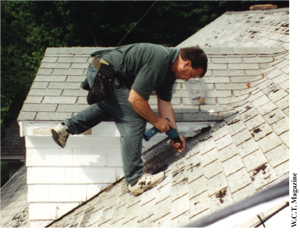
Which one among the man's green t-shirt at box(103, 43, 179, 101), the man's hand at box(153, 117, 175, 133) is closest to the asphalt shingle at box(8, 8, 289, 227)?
the man's hand at box(153, 117, 175, 133)

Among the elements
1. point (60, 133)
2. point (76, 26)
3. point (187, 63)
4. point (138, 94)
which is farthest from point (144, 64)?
point (76, 26)

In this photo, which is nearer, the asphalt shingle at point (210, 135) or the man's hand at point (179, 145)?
the asphalt shingle at point (210, 135)

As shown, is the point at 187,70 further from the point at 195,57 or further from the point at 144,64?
the point at 144,64

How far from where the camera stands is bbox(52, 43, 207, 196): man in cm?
239

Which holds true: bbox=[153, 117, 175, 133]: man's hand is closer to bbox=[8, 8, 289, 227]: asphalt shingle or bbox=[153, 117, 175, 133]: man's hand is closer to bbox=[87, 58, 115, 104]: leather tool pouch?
bbox=[8, 8, 289, 227]: asphalt shingle

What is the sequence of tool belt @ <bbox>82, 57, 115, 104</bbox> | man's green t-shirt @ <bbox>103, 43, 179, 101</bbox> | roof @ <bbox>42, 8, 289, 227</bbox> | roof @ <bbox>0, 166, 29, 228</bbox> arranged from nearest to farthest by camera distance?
roof @ <bbox>42, 8, 289, 227</bbox>, man's green t-shirt @ <bbox>103, 43, 179, 101</bbox>, tool belt @ <bbox>82, 57, 115, 104</bbox>, roof @ <bbox>0, 166, 29, 228</bbox>

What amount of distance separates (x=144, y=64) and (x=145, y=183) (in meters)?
1.19

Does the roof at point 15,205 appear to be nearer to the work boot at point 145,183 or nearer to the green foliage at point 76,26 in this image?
the work boot at point 145,183

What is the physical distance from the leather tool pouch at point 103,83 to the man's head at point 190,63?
637 mm

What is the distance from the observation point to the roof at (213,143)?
200 cm

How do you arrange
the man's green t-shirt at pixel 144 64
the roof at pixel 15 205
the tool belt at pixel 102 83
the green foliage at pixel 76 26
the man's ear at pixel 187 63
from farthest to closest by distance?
the green foliage at pixel 76 26
the roof at pixel 15 205
the tool belt at pixel 102 83
the man's ear at pixel 187 63
the man's green t-shirt at pixel 144 64

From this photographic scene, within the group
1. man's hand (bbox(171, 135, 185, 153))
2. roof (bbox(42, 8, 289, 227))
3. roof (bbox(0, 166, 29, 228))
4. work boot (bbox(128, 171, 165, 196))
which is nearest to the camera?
roof (bbox(42, 8, 289, 227))

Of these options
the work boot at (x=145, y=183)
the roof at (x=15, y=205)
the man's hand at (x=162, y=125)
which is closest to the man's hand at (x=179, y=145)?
the man's hand at (x=162, y=125)

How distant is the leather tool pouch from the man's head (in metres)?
0.64
